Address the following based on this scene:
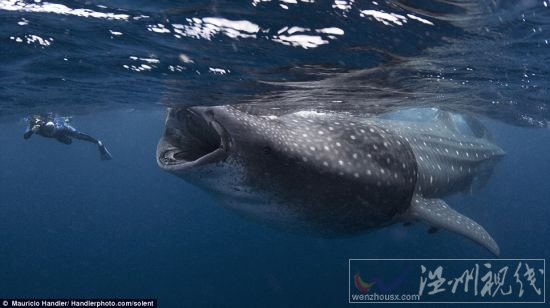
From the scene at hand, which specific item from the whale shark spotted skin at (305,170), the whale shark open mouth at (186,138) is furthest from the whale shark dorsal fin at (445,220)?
the whale shark open mouth at (186,138)

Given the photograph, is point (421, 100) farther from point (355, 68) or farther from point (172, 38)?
point (172, 38)

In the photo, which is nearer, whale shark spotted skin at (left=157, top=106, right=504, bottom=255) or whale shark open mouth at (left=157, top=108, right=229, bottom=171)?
whale shark spotted skin at (left=157, top=106, right=504, bottom=255)

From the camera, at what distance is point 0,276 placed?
42.9 meters

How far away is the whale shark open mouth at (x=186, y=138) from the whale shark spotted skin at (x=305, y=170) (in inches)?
0.6

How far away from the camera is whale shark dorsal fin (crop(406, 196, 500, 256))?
7277 millimetres

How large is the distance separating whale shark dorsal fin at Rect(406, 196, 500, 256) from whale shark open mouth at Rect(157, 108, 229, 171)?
355cm

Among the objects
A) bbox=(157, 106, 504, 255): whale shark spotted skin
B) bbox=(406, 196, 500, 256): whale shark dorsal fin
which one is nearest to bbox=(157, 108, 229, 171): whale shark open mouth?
bbox=(157, 106, 504, 255): whale shark spotted skin

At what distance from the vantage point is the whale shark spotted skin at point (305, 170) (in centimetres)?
531

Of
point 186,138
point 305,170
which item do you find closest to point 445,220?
point 305,170

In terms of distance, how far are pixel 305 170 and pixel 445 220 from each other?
10.1 ft

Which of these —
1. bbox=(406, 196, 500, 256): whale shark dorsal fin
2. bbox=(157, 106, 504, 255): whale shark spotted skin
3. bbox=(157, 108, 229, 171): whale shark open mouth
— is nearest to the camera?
bbox=(157, 106, 504, 255): whale shark spotted skin

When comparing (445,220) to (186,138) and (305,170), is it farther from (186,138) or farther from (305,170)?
(186,138)

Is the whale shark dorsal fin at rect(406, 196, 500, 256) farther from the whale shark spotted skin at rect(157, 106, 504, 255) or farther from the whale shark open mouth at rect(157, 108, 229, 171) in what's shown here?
the whale shark open mouth at rect(157, 108, 229, 171)

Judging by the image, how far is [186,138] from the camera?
647 centimetres
